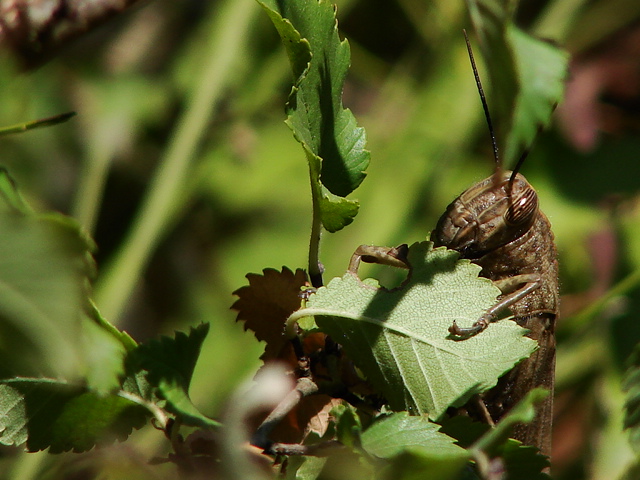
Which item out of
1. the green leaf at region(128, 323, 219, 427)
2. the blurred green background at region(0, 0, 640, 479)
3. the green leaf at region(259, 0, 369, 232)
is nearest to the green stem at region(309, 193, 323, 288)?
the green leaf at region(259, 0, 369, 232)

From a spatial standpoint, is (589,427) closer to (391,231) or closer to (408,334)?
(391,231)

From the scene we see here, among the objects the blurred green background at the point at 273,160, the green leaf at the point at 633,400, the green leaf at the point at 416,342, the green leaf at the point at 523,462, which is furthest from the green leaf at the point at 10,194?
the blurred green background at the point at 273,160

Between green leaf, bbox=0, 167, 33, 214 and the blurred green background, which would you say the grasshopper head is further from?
the blurred green background

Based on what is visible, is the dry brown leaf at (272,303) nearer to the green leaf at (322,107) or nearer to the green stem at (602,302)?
the green leaf at (322,107)

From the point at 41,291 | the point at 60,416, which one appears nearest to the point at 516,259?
the point at 60,416

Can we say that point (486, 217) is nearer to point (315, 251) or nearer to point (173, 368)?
point (315, 251)

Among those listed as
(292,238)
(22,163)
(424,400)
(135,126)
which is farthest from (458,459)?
(135,126)

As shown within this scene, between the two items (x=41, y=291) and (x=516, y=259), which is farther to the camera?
(x=516, y=259)
